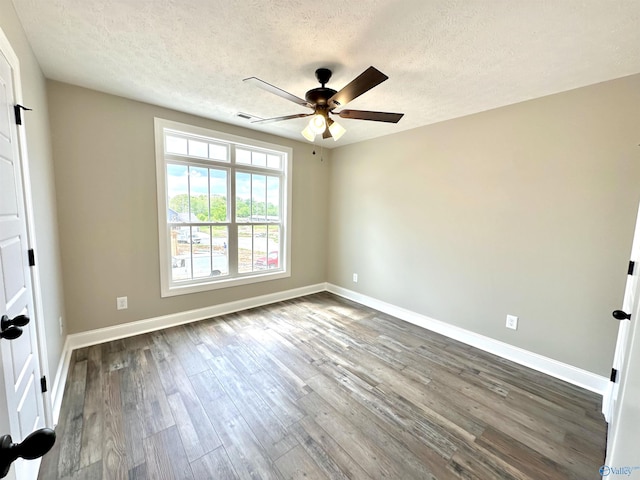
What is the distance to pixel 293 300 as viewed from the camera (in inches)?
165

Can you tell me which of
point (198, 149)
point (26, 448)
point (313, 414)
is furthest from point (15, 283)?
point (198, 149)

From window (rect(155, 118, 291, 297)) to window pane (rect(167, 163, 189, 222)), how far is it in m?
0.01

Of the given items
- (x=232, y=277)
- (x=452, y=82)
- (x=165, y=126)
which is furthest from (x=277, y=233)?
(x=452, y=82)

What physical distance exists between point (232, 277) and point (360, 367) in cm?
211

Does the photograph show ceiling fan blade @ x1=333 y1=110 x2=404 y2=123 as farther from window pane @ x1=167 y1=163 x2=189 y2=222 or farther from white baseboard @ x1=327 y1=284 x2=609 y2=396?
white baseboard @ x1=327 y1=284 x2=609 y2=396

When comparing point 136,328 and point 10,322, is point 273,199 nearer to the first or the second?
point 136,328

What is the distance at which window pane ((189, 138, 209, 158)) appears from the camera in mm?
3209

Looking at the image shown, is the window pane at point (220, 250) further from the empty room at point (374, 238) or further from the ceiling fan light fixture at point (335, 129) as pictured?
the ceiling fan light fixture at point (335, 129)

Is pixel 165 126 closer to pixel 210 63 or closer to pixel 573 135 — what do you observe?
pixel 210 63

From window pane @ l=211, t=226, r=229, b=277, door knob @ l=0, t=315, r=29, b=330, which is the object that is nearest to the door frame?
door knob @ l=0, t=315, r=29, b=330

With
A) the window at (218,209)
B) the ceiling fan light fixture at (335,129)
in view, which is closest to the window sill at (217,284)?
the window at (218,209)

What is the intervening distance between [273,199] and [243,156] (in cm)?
75

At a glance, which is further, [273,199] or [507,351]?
[273,199]

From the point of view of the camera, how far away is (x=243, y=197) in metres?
3.69
